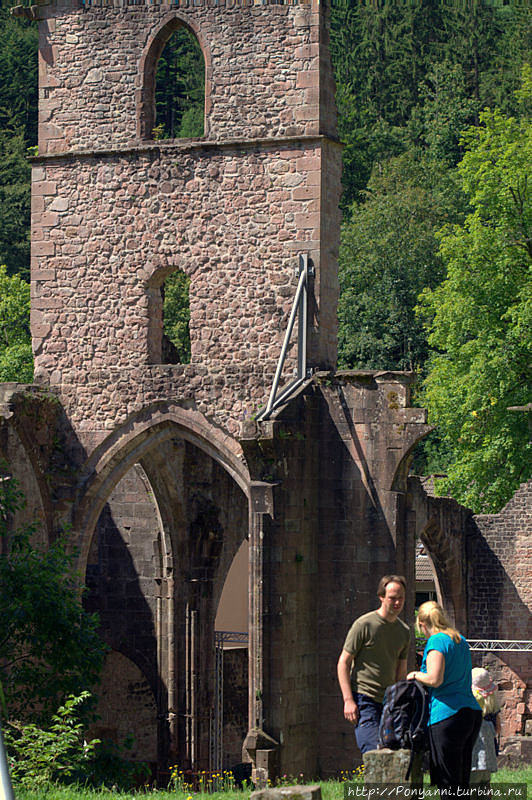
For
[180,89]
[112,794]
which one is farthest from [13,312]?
[112,794]

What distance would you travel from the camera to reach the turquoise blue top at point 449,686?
8102 mm

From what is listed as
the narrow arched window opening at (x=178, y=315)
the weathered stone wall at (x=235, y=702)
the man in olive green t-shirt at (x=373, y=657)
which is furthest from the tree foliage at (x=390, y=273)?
the man in olive green t-shirt at (x=373, y=657)

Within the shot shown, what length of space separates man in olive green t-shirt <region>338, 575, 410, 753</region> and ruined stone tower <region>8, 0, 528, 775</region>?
6.63 m

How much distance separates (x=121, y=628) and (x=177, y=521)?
1861 mm

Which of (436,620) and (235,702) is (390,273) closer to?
(235,702)

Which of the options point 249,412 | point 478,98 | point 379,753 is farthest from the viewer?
point 478,98

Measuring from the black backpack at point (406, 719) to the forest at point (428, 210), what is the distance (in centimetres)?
1129

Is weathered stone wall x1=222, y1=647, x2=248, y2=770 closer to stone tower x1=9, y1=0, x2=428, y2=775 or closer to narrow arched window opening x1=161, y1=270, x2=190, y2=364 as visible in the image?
stone tower x1=9, y1=0, x2=428, y2=775

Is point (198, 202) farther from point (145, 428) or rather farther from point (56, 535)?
point (56, 535)

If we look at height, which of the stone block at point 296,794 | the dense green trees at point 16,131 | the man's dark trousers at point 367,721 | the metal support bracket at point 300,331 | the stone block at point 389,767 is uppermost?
the dense green trees at point 16,131

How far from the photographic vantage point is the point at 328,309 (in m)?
17.0

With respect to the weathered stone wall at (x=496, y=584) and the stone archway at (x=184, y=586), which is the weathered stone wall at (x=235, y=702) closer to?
the stone archway at (x=184, y=586)

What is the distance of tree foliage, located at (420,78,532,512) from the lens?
25953 millimetres

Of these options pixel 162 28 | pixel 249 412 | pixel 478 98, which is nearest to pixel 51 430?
pixel 249 412
